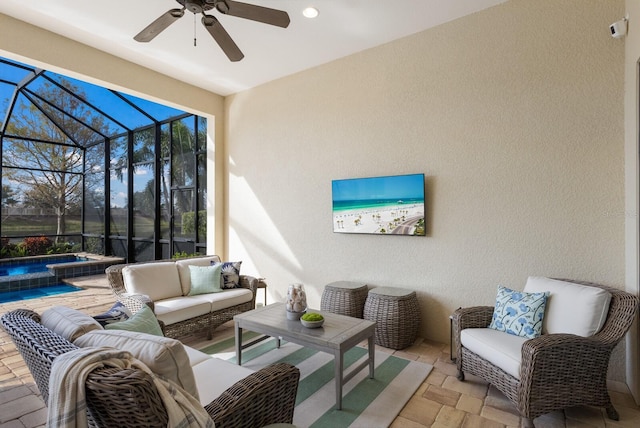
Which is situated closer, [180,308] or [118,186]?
[180,308]

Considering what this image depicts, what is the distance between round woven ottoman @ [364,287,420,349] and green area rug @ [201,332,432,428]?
0.65 ft

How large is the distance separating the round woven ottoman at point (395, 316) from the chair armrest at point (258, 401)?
6.11 feet

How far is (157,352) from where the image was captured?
126cm

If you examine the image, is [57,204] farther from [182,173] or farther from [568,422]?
[568,422]

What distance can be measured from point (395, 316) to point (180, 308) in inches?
85.6

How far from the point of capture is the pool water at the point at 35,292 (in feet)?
18.4

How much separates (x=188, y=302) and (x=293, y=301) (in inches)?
52.5

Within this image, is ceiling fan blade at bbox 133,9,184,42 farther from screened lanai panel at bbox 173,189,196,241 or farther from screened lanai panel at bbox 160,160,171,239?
screened lanai panel at bbox 160,160,171,239

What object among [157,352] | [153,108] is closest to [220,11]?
[157,352]

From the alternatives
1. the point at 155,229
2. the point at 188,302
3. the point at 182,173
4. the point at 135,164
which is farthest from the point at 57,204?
the point at 188,302

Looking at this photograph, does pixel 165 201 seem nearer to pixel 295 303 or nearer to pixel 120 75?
pixel 120 75

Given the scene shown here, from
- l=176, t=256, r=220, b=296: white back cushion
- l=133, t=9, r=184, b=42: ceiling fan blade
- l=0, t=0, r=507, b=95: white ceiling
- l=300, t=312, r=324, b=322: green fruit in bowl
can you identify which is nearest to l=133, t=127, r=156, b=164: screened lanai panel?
l=0, t=0, r=507, b=95: white ceiling

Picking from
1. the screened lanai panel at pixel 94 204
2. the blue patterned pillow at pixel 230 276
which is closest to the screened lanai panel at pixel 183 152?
the blue patterned pillow at pixel 230 276

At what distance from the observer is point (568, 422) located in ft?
7.27
